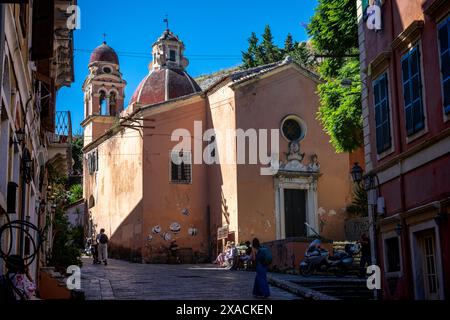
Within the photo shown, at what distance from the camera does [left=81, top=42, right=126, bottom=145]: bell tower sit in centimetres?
4072

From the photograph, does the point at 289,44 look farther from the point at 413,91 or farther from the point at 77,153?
the point at 413,91

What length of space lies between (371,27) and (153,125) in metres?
17.4

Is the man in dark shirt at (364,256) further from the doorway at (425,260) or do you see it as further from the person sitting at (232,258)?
the doorway at (425,260)

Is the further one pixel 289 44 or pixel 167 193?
pixel 289 44

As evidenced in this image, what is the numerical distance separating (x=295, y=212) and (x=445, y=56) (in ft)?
63.6

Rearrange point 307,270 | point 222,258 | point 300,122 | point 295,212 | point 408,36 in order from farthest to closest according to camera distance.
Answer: point 300,122
point 295,212
point 222,258
point 307,270
point 408,36

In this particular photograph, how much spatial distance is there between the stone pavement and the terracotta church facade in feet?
20.7

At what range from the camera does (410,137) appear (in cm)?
1230

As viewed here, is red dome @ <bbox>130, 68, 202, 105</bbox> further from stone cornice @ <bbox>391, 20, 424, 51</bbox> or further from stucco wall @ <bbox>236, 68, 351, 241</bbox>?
stone cornice @ <bbox>391, 20, 424, 51</bbox>

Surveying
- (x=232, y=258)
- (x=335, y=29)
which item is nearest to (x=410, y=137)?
(x=335, y=29)

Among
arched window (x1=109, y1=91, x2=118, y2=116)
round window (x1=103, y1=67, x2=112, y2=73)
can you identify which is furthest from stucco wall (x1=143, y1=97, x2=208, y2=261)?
round window (x1=103, y1=67, x2=112, y2=73)
